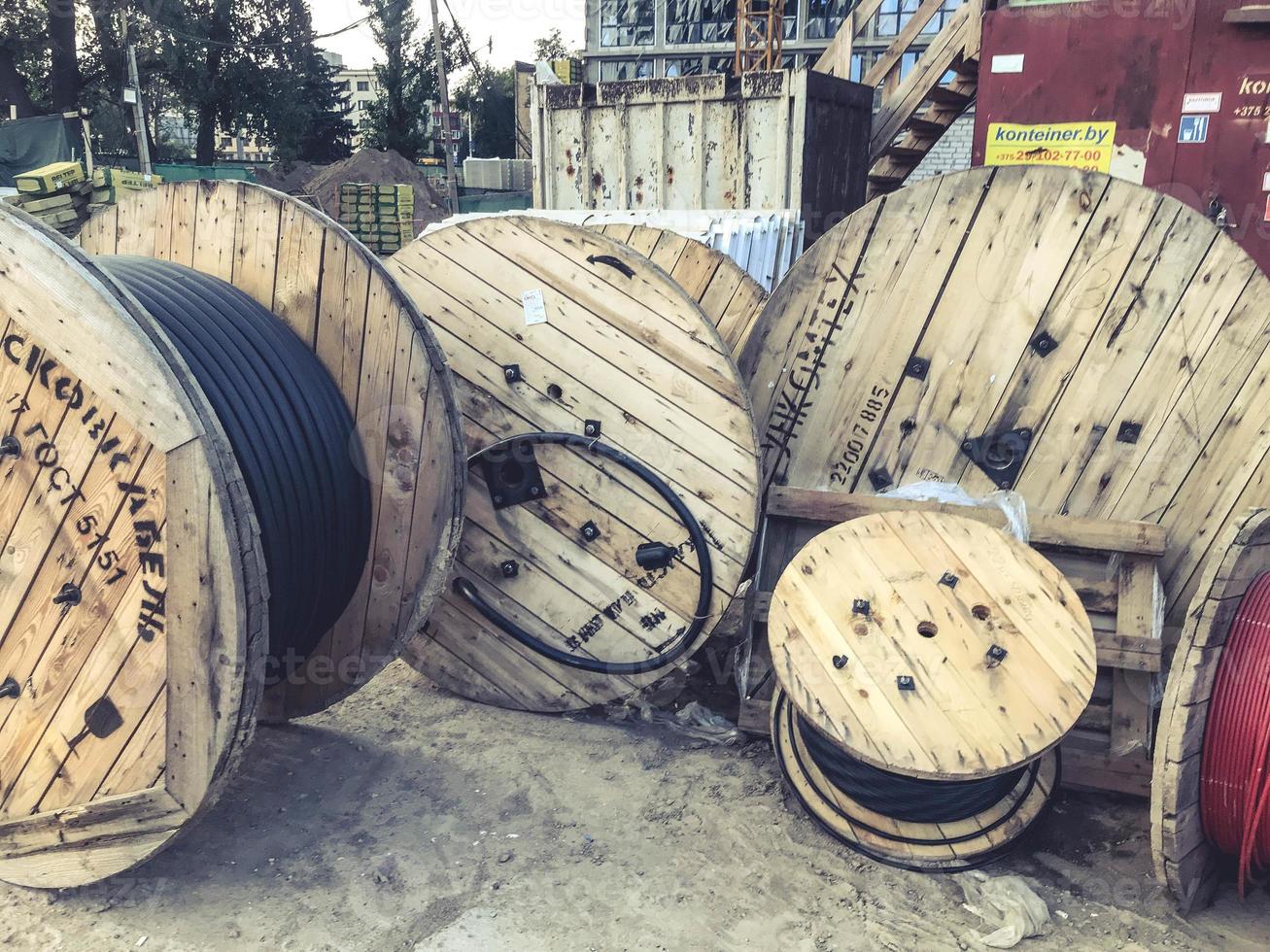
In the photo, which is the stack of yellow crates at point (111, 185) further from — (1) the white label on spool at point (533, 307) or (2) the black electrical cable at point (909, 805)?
(2) the black electrical cable at point (909, 805)

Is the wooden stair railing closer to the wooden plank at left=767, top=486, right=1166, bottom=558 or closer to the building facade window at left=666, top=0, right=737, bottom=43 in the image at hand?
the wooden plank at left=767, top=486, right=1166, bottom=558

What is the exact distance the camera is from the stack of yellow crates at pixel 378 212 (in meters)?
19.7

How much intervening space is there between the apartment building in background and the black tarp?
1270 cm

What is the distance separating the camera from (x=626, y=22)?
92.5ft

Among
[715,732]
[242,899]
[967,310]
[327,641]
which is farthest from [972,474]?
[242,899]

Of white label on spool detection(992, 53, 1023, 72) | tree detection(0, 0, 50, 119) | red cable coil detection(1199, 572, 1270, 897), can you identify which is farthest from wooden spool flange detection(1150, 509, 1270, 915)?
tree detection(0, 0, 50, 119)

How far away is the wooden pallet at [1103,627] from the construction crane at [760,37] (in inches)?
577

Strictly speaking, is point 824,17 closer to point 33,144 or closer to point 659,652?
point 33,144

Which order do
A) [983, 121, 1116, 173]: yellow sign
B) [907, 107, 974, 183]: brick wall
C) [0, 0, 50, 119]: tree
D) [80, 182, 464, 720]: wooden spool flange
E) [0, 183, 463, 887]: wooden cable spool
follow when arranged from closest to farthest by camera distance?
1. [0, 183, 463, 887]: wooden cable spool
2. [80, 182, 464, 720]: wooden spool flange
3. [983, 121, 1116, 173]: yellow sign
4. [907, 107, 974, 183]: brick wall
5. [0, 0, 50, 119]: tree

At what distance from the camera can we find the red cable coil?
8.80 ft

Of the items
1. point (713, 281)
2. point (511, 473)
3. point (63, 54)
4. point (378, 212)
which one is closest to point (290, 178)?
point (63, 54)

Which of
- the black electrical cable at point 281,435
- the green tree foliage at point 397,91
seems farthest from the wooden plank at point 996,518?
the green tree foliage at point 397,91

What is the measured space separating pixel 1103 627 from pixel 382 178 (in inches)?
962

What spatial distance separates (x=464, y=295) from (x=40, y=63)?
117 ft
